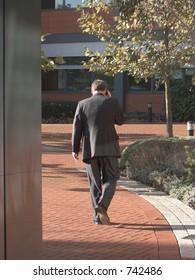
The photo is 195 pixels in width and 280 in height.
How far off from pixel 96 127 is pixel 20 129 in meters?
3.39

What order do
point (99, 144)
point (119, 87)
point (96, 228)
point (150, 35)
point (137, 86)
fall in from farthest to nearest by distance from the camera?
point (137, 86), point (119, 87), point (150, 35), point (99, 144), point (96, 228)

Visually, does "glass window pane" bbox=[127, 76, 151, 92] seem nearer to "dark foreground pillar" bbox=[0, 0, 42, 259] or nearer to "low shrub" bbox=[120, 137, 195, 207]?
"low shrub" bbox=[120, 137, 195, 207]

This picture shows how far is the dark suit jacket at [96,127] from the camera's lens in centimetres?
837

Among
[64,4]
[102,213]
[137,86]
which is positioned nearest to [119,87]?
[137,86]

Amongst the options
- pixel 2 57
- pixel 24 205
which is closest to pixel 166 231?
pixel 24 205

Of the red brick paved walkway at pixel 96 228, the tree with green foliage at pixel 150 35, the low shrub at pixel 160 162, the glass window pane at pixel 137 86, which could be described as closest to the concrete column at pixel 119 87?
the glass window pane at pixel 137 86

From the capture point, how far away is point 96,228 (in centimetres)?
823

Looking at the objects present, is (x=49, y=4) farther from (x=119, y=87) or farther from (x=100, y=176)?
(x=100, y=176)

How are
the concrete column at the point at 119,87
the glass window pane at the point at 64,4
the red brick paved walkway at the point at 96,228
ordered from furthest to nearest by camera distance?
the glass window pane at the point at 64,4, the concrete column at the point at 119,87, the red brick paved walkway at the point at 96,228

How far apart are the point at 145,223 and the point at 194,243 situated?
1.31 metres

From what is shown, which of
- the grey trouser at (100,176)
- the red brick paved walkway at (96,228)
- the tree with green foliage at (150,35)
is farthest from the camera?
the tree with green foliage at (150,35)

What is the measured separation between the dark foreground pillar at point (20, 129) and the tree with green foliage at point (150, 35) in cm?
556

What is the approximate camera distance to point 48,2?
114ft

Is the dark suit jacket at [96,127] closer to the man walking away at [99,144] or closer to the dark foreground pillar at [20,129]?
the man walking away at [99,144]
